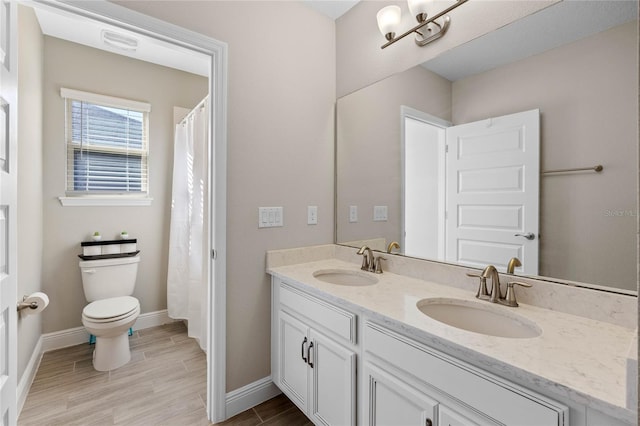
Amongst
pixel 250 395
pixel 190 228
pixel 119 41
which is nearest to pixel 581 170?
pixel 250 395

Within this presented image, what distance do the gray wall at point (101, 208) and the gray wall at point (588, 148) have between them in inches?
112

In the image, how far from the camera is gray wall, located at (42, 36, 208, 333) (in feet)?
7.71

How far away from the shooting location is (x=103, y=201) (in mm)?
2539

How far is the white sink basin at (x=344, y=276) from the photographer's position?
5.59 ft

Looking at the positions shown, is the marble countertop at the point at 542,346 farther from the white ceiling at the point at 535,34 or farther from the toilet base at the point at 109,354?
the toilet base at the point at 109,354

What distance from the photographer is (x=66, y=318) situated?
2432 millimetres

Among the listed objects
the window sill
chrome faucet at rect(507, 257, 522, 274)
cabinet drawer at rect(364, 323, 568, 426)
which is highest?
the window sill

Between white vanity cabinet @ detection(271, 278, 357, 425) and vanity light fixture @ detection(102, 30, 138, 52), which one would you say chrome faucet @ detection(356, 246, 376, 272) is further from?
vanity light fixture @ detection(102, 30, 138, 52)

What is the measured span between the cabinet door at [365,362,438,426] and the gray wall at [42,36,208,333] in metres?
2.44

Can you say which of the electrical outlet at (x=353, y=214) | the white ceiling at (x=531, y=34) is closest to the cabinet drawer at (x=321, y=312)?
the electrical outlet at (x=353, y=214)

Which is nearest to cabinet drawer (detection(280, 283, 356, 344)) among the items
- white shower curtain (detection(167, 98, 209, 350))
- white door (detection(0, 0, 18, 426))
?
white shower curtain (detection(167, 98, 209, 350))

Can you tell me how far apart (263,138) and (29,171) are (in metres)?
1.59

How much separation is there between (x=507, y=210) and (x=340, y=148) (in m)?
1.14

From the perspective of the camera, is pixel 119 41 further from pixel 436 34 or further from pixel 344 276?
pixel 344 276
